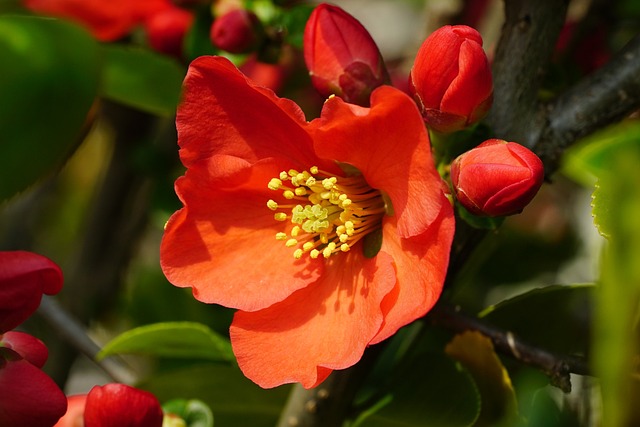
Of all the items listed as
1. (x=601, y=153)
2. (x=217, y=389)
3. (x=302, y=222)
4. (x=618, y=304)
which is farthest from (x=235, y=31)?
(x=618, y=304)

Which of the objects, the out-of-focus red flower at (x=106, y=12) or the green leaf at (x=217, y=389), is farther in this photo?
the out-of-focus red flower at (x=106, y=12)

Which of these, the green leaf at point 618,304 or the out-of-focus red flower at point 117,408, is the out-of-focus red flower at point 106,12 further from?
the green leaf at point 618,304

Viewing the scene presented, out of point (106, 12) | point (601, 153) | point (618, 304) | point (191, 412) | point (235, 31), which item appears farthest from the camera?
point (106, 12)

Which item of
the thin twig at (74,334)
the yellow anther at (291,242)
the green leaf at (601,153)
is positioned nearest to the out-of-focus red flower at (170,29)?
the thin twig at (74,334)

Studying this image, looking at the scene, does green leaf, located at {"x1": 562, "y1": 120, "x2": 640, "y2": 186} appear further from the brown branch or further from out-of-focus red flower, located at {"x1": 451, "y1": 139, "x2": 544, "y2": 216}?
the brown branch

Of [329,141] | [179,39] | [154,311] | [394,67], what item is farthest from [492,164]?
[394,67]

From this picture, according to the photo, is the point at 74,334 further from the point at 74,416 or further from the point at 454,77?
the point at 454,77
